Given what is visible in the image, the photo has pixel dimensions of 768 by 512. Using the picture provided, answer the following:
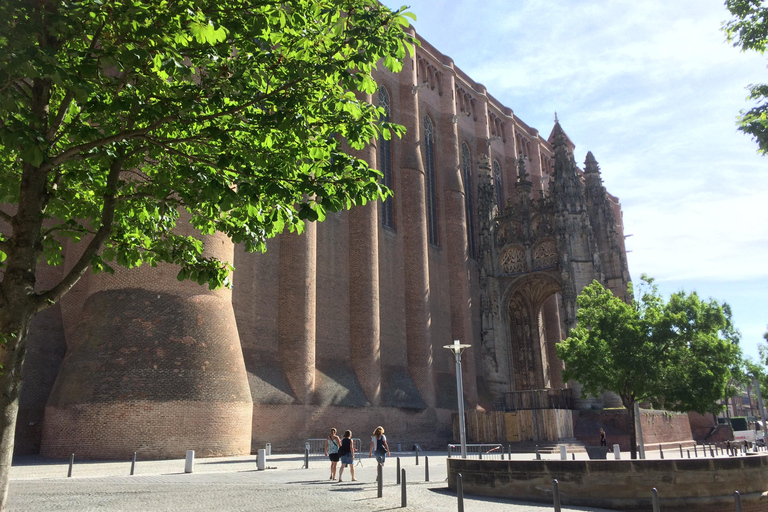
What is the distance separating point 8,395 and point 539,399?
107 ft

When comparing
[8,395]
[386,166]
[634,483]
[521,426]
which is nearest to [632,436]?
[521,426]

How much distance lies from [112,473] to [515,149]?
140 feet

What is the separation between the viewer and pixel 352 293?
2984 centimetres

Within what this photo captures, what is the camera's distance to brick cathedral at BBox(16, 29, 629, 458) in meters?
18.4

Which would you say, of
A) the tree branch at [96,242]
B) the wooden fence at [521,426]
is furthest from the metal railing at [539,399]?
the tree branch at [96,242]

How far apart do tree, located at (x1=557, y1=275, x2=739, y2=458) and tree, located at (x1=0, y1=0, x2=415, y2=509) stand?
63.2ft

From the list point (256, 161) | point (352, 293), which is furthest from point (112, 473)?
point (352, 293)

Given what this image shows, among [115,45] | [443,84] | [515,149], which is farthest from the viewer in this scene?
[515,149]

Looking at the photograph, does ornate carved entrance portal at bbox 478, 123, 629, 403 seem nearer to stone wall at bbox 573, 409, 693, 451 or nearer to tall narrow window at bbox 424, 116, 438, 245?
tall narrow window at bbox 424, 116, 438, 245

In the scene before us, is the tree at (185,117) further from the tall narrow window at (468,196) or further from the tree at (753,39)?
the tall narrow window at (468,196)

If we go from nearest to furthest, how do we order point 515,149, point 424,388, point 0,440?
point 0,440 → point 424,388 → point 515,149

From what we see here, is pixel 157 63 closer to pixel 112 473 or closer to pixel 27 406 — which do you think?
pixel 112 473

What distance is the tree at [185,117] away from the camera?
625 centimetres

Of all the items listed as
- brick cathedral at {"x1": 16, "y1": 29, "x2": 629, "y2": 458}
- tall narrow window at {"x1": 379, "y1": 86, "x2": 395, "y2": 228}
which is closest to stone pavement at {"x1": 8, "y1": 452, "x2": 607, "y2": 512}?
brick cathedral at {"x1": 16, "y1": 29, "x2": 629, "y2": 458}
